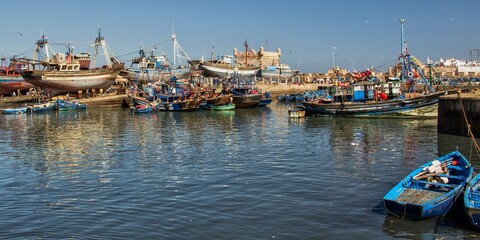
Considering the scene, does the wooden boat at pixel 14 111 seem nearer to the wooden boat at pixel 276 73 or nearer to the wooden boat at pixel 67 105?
the wooden boat at pixel 67 105

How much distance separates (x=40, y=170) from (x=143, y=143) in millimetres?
10216

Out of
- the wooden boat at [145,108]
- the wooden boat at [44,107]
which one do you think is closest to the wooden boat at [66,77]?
the wooden boat at [44,107]

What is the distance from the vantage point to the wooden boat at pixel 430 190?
13.7 meters

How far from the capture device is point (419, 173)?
1599cm

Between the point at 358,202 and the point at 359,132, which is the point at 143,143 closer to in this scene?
the point at 359,132

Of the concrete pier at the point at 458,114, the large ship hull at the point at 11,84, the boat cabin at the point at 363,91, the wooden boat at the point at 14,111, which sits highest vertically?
the large ship hull at the point at 11,84

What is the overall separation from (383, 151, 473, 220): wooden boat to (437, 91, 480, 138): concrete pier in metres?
14.0

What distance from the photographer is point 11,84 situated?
273 ft

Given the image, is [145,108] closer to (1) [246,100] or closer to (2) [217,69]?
(1) [246,100]

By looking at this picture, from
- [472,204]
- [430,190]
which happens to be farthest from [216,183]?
[472,204]

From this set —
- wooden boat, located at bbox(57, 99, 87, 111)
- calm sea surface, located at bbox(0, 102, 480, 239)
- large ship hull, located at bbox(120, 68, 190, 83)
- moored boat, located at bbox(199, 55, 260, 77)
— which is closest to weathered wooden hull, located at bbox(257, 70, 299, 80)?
moored boat, located at bbox(199, 55, 260, 77)

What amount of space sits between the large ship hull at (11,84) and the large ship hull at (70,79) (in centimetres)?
1073

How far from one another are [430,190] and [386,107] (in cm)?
3233

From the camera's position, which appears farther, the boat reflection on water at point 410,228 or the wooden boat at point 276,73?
the wooden boat at point 276,73
